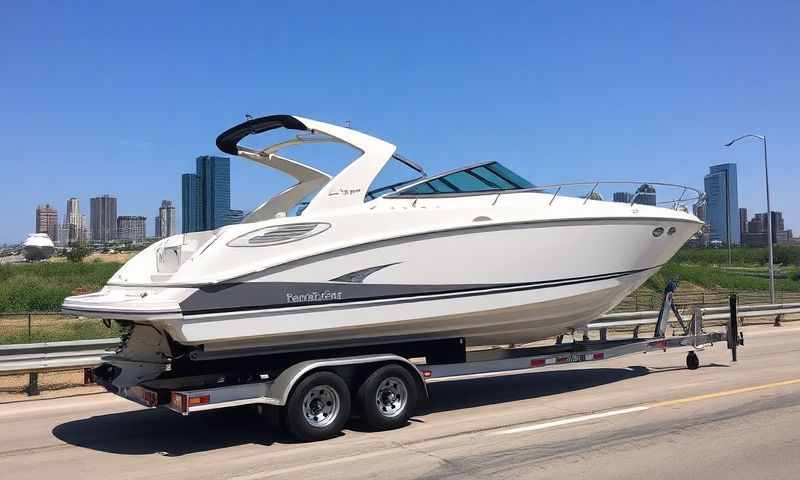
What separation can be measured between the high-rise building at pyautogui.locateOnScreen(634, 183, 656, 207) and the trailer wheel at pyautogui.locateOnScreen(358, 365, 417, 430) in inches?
178

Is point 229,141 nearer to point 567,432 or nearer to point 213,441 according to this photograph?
point 213,441

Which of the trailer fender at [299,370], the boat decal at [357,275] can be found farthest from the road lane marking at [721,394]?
the boat decal at [357,275]

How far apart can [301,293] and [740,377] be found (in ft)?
25.0

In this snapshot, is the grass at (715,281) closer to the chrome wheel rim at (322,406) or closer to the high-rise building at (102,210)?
the chrome wheel rim at (322,406)

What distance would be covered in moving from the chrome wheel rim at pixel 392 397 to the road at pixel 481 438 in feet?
0.88

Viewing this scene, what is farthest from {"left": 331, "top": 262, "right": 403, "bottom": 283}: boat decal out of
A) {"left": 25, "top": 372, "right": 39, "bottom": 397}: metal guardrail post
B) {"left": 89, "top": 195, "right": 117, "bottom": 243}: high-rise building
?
{"left": 89, "top": 195, "right": 117, "bottom": 243}: high-rise building

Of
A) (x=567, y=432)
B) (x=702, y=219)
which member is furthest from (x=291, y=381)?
(x=702, y=219)

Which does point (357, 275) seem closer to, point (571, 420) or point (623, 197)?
point (571, 420)

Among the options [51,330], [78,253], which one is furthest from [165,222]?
[78,253]

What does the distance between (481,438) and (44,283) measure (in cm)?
3073

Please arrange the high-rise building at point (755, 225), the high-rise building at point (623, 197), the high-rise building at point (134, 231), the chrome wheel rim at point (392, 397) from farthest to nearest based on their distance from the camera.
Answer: the high-rise building at point (755, 225)
the high-rise building at point (134, 231)
the high-rise building at point (623, 197)
the chrome wheel rim at point (392, 397)

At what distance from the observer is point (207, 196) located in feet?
30.1

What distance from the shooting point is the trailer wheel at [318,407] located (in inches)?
285

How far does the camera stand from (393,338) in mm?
8383
